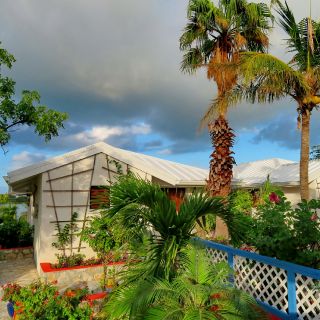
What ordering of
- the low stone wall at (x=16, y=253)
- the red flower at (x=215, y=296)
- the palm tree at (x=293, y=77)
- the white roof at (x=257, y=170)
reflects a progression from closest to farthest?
the red flower at (x=215, y=296) < the palm tree at (x=293, y=77) < the low stone wall at (x=16, y=253) < the white roof at (x=257, y=170)

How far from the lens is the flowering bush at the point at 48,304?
511 cm

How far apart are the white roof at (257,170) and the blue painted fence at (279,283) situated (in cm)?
1098

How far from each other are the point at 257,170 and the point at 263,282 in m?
16.6

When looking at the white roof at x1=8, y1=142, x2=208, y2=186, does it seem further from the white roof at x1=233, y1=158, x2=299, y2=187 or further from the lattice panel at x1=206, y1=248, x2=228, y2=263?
the white roof at x1=233, y1=158, x2=299, y2=187

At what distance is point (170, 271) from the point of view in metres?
5.23

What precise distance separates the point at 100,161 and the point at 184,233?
678cm

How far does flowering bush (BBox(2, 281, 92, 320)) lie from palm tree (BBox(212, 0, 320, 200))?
26.9ft

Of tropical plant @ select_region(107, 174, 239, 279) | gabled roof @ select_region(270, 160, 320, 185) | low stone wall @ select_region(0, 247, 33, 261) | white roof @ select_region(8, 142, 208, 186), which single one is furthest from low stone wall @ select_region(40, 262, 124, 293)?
gabled roof @ select_region(270, 160, 320, 185)

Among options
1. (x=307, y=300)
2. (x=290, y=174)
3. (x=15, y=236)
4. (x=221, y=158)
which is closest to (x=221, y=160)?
(x=221, y=158)

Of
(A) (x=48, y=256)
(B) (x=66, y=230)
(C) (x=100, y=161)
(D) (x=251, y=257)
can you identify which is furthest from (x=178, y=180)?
(D) (x=251, y=257)

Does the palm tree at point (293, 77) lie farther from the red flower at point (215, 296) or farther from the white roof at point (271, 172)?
the red flower at point (215, 296)

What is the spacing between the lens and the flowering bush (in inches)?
201

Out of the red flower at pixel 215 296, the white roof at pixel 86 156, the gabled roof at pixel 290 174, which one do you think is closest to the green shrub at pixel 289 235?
the red flower at pixel 215 296

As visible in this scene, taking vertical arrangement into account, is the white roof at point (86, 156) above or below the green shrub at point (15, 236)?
above
